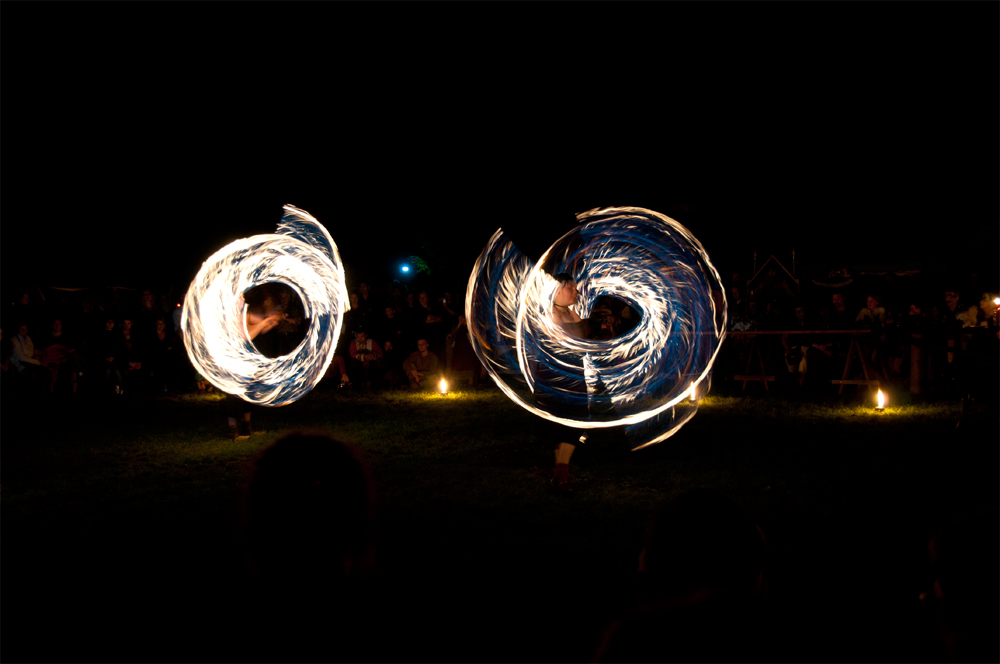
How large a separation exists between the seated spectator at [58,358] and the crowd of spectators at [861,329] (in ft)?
35.4

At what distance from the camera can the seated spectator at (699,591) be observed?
1.16 m

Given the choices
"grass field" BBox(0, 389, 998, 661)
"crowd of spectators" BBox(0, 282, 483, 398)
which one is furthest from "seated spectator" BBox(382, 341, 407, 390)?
"grass field" BBox(0, 389, 998, 661)

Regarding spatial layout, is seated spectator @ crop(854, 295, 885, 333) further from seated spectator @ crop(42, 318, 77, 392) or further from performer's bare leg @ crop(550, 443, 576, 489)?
seated spectator @ crop(42, 318, 77, 392)

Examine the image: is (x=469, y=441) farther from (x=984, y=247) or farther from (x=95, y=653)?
(x=984, y=247)

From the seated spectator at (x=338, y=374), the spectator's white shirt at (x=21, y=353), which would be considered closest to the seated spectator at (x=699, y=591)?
the seated spectator at (x=338, y=374)

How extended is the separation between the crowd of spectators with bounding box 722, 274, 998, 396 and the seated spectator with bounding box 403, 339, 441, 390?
4.86m

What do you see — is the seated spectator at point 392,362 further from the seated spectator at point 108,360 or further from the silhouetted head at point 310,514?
the silhouetted head at point 310,514

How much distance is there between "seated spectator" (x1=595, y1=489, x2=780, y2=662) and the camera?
45.5 inches

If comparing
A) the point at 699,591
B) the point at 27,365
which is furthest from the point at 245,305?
the point at 699,591

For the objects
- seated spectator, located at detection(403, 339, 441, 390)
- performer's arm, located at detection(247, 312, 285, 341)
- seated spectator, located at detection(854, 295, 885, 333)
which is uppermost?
seated spectator, located at detection(854, 295, 885, 333)

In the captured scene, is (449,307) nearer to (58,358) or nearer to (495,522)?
(58,358)

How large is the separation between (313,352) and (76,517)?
12.7ft

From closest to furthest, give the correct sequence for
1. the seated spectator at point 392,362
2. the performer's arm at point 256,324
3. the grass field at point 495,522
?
1. the grass field at point 495,522
2. the performer's arm at point 256,324
3. the seated spectator at point 392,362

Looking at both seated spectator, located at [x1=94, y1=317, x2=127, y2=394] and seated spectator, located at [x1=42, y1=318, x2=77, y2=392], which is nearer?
seated spectator, located at [x1=42, y1=318, x2=77, y2=392]
